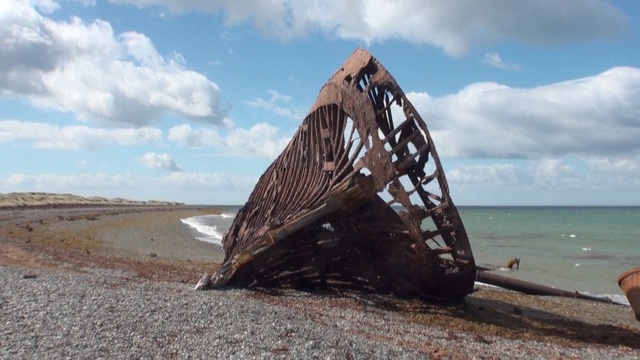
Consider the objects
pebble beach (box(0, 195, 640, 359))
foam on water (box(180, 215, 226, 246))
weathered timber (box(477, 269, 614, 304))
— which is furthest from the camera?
foam on water (box(180, 215, 226, 246))

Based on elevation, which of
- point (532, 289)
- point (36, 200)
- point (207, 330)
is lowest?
point (532, 289)

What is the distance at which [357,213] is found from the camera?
1091 cm

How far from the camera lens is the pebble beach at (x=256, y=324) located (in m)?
6.39

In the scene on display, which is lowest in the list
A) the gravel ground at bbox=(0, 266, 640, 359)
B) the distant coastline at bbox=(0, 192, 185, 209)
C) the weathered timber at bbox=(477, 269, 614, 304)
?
the weathered timber at bbox=(477, 269, 614, 304)

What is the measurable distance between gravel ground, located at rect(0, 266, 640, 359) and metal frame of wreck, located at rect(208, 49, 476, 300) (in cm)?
107

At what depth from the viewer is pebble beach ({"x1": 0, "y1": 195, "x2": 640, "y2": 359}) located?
6.39m

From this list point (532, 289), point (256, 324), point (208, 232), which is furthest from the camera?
point (208, 232)

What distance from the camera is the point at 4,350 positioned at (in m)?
5.96

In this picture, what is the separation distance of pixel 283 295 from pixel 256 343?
12.8ft

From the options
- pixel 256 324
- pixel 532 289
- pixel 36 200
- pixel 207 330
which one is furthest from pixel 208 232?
pixel 36 200

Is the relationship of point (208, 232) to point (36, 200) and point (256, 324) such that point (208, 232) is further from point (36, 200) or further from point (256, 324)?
point (36, 200)

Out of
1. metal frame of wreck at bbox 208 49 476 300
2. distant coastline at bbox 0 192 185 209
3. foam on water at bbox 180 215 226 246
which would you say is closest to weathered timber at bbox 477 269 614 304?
metal frame of wreck at bbox 208 49 476 300

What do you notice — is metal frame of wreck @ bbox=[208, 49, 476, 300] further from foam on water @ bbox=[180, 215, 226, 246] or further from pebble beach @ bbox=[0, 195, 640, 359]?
foam on water @ bbox=[180, 215, 226, 246]

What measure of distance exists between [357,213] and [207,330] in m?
4.59
